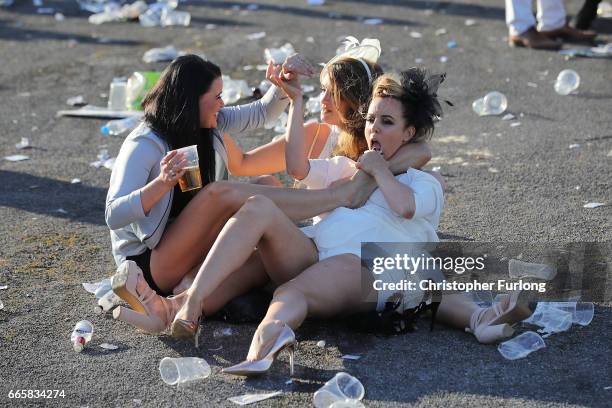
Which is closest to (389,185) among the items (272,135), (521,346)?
(521,346)

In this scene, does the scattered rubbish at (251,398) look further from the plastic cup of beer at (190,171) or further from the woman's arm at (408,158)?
the woman's arm at (408,158)

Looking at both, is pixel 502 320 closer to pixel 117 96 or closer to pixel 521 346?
pixel 521 346

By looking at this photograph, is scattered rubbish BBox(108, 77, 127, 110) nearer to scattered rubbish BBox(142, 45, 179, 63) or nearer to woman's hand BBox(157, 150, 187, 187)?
scattered rubbish BBox(142, 45, 179, 63)

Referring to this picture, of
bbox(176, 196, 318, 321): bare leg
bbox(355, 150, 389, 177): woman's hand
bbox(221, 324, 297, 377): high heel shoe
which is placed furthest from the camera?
bbox(355, 150, 389, 177): woman's hand

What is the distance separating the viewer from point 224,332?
438 cm

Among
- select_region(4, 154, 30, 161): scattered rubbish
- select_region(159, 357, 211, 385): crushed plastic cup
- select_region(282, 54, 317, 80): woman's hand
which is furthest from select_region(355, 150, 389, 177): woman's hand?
select_region(4, 154, 30, 161): scattered rubbish

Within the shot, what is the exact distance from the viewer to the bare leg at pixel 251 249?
4.17 metres

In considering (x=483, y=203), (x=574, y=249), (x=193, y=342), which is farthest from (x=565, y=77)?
(x=193, y=342)

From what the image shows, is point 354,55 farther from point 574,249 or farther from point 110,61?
point 110,61

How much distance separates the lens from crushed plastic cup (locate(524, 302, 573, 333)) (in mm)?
4293

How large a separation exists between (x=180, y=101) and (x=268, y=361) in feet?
4.63

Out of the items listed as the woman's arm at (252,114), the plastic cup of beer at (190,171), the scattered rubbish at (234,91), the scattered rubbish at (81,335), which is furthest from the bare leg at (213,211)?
the scattered rubbish at (234,91)

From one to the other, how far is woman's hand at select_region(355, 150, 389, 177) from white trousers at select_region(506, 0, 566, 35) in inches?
209

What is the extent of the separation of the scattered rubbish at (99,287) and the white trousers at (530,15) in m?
5.76
